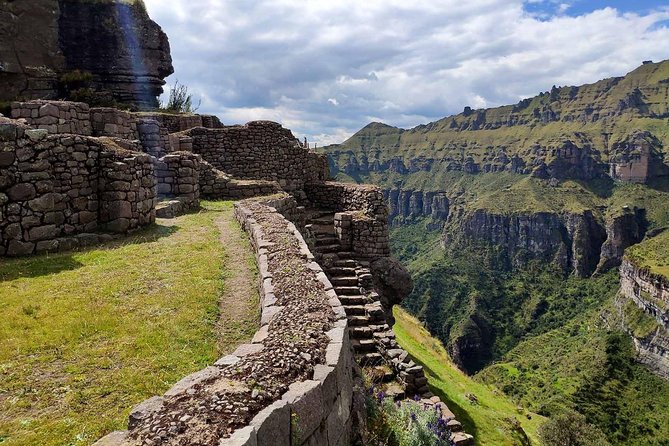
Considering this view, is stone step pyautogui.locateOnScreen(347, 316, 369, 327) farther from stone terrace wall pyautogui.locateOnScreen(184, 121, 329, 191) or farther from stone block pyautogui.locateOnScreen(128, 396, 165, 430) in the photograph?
stone terrace wall pyautogui.locateOnScreen(184, 121, 329, 191)

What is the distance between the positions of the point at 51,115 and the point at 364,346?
13.7 m

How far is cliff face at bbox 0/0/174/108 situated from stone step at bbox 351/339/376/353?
2094 cm

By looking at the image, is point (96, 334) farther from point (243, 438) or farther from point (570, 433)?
point (570, 433)

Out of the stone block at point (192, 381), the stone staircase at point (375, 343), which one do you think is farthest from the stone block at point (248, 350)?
the stone staircase at point (375, 343)

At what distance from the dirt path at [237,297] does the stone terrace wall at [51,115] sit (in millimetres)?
8512

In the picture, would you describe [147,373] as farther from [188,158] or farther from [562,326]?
[562,326]

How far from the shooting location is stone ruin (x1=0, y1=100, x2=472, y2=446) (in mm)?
4398

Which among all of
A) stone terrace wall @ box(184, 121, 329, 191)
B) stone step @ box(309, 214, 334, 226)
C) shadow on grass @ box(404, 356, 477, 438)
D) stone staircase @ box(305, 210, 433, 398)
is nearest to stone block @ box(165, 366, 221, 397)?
stone staircase @ box(305, 210, 433, 398)

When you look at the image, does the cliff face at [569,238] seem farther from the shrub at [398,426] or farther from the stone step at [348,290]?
the shrub at [398,426]

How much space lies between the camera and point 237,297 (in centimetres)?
880

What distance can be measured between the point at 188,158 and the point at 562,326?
468ft

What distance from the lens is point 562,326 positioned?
5349 inches

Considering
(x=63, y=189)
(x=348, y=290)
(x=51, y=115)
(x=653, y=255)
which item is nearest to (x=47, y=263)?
(x=63, y=189)

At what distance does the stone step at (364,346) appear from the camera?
13.9 metres
